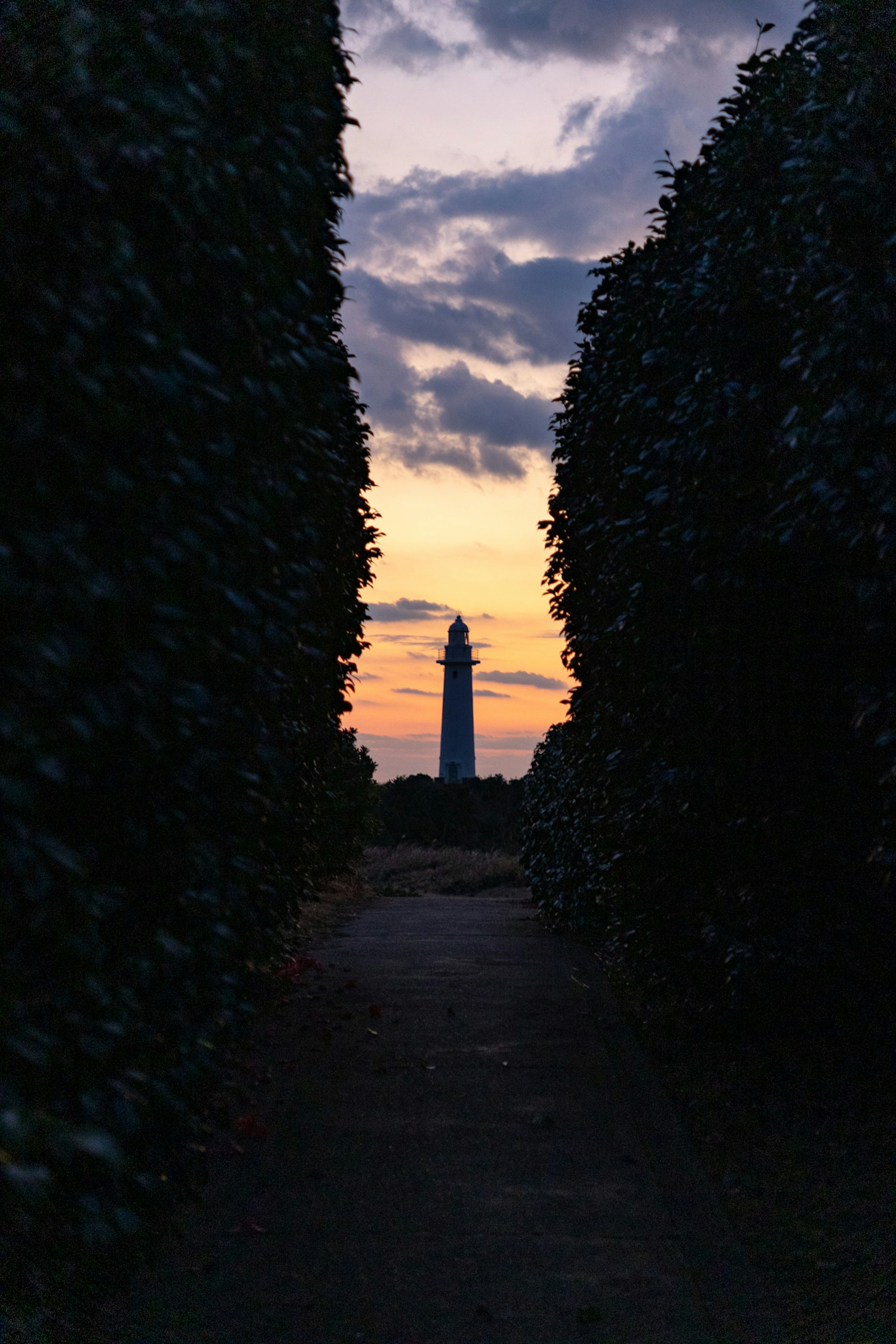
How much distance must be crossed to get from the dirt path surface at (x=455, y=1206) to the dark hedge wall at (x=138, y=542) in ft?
2.25

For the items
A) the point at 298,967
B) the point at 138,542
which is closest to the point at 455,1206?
the point at 138,542

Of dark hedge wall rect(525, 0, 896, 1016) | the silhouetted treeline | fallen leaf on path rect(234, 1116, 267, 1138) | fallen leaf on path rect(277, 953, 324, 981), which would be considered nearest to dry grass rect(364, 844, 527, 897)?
the silhouetted treeline

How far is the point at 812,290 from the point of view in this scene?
4.74 metres

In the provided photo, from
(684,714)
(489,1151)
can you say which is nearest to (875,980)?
(684,714)

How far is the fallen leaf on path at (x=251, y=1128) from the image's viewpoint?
5434 millimetres

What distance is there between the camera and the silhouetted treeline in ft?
85.5

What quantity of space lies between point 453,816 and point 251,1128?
68.8 ft

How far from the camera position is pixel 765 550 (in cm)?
536

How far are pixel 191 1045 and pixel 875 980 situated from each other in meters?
3.80

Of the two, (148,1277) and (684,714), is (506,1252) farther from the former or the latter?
(684,714)

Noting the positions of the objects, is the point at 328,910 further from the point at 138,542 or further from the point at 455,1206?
the point at 138,542

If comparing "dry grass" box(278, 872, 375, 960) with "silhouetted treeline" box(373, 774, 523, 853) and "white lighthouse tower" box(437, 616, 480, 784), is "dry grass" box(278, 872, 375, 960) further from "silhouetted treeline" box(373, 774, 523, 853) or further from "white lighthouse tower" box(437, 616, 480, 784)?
"white lighthouse tower" box(437, 616, 480, 784)

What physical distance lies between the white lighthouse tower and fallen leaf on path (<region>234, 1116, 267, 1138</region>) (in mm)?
38599

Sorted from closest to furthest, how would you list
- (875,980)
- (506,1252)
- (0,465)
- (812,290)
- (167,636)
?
(0,465) < (167,636) < (506,1252) < (812,290) < (875,980)
